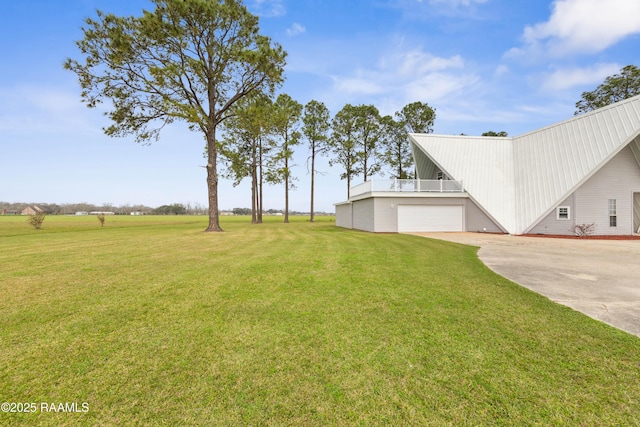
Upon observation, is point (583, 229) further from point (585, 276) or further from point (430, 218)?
point (585, 276)

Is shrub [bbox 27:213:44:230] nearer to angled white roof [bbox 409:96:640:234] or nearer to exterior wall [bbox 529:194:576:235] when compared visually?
angled white roof [bbox 409:96:640:234]

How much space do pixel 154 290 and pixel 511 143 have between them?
79.6 ft

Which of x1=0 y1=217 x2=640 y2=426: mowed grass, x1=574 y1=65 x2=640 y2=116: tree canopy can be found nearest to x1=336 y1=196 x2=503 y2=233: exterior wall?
x1=0 y1=217 x2=640 y2=426: mowed grass

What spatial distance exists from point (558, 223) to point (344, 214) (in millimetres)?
16143

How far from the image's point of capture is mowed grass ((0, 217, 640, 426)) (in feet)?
6.74

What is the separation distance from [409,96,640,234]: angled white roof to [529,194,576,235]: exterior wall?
2.07ft

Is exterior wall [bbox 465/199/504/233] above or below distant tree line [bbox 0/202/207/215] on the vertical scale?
below

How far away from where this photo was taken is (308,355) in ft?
9.39

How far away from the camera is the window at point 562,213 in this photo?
1586 cm

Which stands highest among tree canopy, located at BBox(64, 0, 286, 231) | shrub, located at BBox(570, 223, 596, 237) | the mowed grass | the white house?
tree canopy, located at BBox(64, 0, 286, 231)

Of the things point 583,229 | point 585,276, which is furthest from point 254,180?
point 585,276

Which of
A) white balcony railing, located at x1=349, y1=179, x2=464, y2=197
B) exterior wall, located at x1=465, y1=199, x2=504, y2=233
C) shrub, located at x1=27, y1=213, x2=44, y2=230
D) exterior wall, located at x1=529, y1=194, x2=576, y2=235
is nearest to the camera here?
exterior wall, located at x1=529, y1=194, x2=576, y2=235

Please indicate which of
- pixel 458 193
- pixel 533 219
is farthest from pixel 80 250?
pixel 533 219

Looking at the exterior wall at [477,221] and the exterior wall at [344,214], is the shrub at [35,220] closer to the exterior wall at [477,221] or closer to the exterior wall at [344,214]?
the exterior wall at [344,214]
